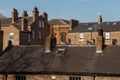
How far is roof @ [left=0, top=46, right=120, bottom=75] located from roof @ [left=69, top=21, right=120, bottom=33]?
4412 centimetres

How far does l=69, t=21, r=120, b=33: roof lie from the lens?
275ft

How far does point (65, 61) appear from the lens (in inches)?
1528

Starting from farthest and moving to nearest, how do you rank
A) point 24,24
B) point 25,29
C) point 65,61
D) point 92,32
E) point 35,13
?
point 92,32, point 35,13, point 25,29, point 24,24, point 65,61

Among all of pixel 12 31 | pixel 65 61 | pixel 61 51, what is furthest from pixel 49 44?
pixel 12 31

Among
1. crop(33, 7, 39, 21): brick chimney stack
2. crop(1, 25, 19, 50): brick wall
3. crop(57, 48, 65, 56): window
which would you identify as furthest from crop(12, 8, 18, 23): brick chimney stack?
crop(57, 48, 65, 56): window

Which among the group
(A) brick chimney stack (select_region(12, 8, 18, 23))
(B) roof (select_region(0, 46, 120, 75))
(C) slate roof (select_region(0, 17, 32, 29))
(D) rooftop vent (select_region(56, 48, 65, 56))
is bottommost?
(B) roof (select_region(0, 46, 120, 75))

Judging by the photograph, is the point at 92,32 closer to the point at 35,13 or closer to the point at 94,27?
the point at 94,27

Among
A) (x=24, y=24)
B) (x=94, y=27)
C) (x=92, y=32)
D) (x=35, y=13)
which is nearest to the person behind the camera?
(x=24, y=24)

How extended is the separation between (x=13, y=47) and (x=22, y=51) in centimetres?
198

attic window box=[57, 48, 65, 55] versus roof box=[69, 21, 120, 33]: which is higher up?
roof box=[69, 21, 120, 33]

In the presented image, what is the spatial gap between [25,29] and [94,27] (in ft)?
64.7

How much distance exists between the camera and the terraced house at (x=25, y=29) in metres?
75.9

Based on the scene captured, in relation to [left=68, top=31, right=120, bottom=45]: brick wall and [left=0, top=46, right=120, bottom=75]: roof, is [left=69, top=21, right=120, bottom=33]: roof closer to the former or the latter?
[left=68, top=31, right=120, bottom=45]: brick wall

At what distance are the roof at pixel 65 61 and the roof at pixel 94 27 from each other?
44.1 m
